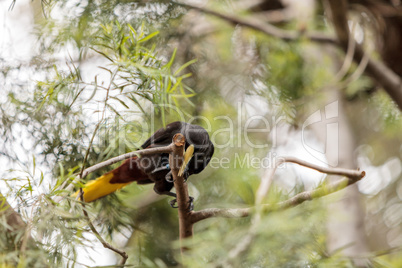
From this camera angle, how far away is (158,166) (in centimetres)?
187

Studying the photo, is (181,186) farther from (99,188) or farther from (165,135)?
(99,188)

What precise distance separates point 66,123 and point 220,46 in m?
1.63

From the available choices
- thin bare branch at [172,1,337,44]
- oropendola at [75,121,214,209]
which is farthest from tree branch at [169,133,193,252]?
thin bare branch at [172,1,337,44]

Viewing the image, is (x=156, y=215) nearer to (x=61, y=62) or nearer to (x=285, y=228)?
(x=61, y=62)

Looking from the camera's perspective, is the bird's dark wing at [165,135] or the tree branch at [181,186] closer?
the tree branch at [181,186]

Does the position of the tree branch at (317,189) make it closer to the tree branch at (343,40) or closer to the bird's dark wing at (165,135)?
the bird's dark wing at (165,135)

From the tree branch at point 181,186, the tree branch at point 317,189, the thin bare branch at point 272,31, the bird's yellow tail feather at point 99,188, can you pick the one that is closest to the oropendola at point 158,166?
the bird's yellow tail feather at point 99,188

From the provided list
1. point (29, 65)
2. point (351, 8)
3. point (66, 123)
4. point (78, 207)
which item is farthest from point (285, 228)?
point (351, 8)

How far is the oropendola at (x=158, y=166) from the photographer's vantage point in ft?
5.74

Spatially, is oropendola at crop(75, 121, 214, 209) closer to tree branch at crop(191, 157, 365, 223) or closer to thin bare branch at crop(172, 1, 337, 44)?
tree branch at crop(191, 157, 365, 223)

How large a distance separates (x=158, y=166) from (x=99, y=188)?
358mm

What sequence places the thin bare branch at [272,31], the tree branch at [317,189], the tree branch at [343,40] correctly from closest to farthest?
1. the tree branch at [317,189]
2. the tree branch at [343,40]
3. the thin bare branch at [272,31]

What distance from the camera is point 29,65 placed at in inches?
73.4

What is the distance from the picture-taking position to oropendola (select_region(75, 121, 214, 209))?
1748 millimetres
